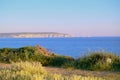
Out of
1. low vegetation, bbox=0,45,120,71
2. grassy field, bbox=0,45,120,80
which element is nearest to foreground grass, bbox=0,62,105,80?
grassy field, bbox=0,45,120,80

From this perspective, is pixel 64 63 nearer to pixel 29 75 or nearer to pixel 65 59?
pixel 65 59

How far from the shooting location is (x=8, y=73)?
11898 mm

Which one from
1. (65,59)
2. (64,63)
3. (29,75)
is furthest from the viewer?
(65,59)

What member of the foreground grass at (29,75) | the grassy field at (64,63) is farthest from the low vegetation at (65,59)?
the foreground grass at (29,75)

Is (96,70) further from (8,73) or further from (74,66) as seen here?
(8,73)

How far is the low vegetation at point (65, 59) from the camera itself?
1766 cm

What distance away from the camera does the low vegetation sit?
57.9ft

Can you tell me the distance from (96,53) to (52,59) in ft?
7.89

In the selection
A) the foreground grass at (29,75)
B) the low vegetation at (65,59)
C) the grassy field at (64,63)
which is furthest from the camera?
the low vegetation at (65,59)

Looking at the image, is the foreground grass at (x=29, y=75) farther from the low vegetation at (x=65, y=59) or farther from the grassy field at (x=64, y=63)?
the low vegetation at (x=65, y=59)

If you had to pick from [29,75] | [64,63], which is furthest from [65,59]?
[29,75]

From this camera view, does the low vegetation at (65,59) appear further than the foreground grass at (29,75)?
Yes

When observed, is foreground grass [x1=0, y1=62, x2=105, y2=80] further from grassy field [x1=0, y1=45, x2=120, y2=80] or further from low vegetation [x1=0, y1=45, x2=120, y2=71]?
low vegetation [x1=0, y1=45, x2=120, y2=71]

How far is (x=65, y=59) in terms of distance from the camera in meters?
19.9
